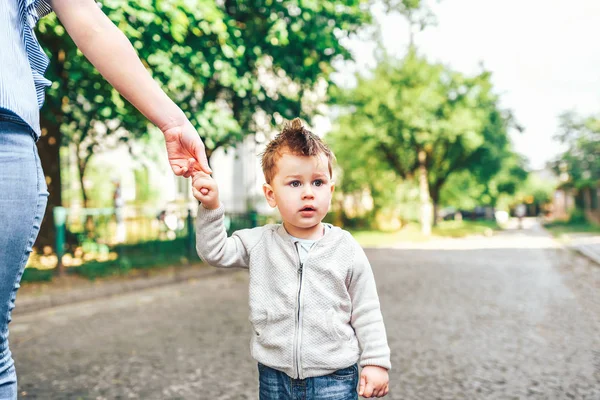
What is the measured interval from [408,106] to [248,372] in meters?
21.8

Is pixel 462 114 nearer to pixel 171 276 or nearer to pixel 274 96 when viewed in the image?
pixel 274 96

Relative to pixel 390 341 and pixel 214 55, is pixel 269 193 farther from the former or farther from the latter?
pixel 214 55

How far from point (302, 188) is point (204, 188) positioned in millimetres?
338

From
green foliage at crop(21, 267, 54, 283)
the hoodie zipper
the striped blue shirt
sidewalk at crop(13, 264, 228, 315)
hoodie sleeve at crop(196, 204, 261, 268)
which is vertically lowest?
sidewalk at crop(13, 264, 228, 315)

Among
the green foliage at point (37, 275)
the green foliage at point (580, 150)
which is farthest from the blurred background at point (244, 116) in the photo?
the green foliage at point (580, 150)

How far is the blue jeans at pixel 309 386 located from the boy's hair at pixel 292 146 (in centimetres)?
65

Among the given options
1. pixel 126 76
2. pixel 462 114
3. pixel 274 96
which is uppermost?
pixel 462 114

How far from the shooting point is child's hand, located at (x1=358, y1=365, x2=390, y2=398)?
1.86 m

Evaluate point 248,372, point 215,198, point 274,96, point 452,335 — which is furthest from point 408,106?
point 215,198

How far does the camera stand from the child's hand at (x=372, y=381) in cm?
186

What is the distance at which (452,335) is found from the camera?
5602 mm

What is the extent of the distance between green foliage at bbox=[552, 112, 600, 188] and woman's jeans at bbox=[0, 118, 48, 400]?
124 feet

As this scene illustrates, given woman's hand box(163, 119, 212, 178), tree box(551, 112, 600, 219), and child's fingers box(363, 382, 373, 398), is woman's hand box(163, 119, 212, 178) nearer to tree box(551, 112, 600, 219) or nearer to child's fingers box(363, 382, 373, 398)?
child's fingers box(363, 382, 373, 398)

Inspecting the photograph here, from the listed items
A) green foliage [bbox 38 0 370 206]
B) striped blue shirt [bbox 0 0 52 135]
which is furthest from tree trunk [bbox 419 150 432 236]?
striped blue shirt [bbox 0 0 52 135]
